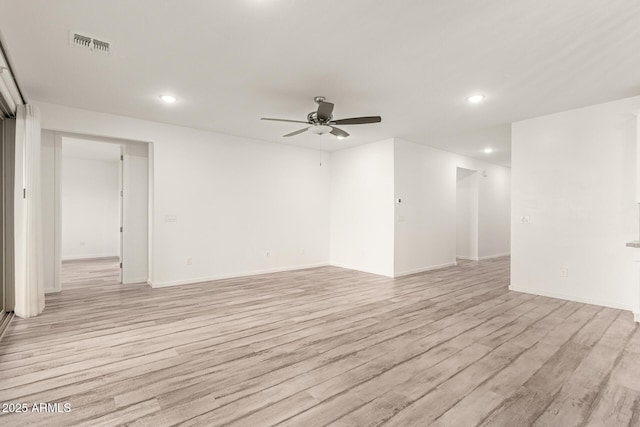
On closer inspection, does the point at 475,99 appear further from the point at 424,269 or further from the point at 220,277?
the point at 220,277

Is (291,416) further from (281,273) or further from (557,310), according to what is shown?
(281,273)

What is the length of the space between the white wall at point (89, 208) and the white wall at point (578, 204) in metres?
10.0

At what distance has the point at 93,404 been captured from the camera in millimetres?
1981

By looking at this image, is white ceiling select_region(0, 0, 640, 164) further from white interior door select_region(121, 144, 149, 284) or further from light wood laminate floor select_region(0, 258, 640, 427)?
light wood laminate floor select_region(0, 258, 640, 427)

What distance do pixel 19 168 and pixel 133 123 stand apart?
1.75 m

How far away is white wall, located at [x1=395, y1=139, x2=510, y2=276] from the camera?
20.5 feet

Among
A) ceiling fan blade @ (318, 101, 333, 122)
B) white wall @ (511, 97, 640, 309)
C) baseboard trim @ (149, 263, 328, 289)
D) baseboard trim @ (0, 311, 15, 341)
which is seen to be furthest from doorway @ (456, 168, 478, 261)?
baseboard trim @ (0, 311, 15, 341)

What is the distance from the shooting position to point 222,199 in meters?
5.91

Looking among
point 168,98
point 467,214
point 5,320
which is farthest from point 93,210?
point 467,214

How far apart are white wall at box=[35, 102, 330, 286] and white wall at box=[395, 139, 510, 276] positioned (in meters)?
1.99

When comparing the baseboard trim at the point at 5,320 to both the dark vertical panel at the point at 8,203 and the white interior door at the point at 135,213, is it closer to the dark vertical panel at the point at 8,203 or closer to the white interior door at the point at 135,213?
the dark vertical panel at the point at 8,203

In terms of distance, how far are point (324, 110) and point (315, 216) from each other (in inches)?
154

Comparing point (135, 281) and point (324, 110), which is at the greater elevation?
point (324, 110)

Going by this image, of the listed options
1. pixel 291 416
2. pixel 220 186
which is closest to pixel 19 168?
pixel 220 186
